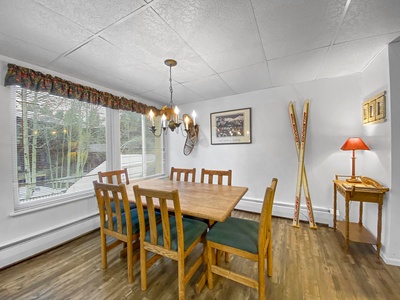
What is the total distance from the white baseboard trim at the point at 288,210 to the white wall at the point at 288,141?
Result: 1cm

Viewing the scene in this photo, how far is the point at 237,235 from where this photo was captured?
142 cm

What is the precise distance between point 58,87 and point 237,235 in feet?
9.01

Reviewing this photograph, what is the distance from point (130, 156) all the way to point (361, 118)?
386 cm

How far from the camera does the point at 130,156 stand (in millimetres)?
3242

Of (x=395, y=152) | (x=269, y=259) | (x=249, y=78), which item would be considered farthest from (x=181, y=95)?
(x=395, y=152)

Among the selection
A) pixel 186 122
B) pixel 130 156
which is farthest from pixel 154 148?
pixel 186 122

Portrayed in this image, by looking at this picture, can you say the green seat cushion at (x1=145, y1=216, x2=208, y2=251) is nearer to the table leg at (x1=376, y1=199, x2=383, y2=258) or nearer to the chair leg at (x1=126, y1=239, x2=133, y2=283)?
the chair leg at (x1=126, y1=239, x2=133, y2=283)

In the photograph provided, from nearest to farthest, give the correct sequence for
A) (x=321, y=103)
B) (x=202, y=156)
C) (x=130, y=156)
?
(x=321, y=103), (x=130, y=156), (x=202, y=156)

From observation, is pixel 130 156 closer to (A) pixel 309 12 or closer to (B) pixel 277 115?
(B) pixel 277 115

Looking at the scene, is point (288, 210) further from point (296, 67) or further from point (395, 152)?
point (296, 67)

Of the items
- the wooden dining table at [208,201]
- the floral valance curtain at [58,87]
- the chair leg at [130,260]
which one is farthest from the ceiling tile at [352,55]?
the floral valance curtain at [58,87]

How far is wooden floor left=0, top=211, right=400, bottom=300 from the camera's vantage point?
1438 millimetres

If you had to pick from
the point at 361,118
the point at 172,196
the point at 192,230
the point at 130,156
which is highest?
the point at 361,118

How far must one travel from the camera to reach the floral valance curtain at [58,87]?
1815mm
